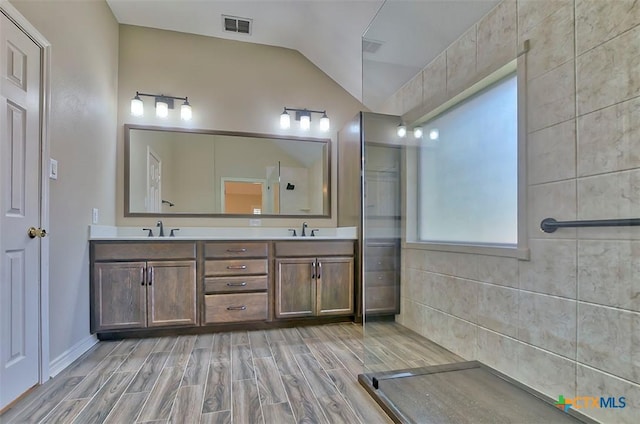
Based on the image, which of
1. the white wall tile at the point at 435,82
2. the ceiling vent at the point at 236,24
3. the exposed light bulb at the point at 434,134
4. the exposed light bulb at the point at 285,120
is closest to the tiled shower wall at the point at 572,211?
the white wall tile at the point at 435,82

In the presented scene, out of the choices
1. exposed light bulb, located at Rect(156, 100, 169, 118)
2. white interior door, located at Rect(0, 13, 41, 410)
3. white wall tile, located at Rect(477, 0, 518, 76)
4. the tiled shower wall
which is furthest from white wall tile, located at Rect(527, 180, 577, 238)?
exposed light bulb, located at Rect(156, 100, 169, 118)

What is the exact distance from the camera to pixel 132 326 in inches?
96.5

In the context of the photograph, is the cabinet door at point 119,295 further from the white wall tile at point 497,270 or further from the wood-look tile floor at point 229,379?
the white wall tile at point 497,270

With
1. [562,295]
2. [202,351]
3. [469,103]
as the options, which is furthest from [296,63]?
[562,295]

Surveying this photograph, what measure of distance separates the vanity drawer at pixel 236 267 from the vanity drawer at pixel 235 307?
0.60 ft

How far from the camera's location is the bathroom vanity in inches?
96.3

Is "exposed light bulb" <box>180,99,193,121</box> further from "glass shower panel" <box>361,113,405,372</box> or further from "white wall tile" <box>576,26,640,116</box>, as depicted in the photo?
"white wall tile" <box>576,26,640,116</box>

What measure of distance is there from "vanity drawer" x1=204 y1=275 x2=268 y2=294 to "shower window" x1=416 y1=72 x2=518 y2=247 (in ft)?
4.68

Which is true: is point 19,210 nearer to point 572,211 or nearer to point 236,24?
point 236,24

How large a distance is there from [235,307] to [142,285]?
72 cm

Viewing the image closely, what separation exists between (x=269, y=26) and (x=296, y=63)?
18.4 inches

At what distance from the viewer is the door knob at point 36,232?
1683mm

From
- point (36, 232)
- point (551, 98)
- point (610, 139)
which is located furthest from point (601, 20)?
point (36, 232)

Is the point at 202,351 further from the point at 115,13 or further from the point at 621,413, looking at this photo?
the point at 115,13
